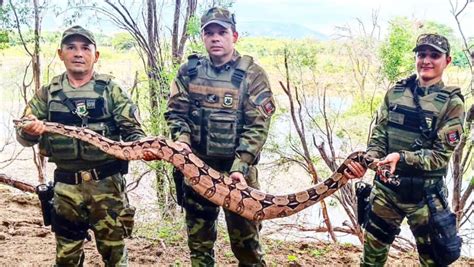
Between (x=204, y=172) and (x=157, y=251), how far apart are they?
2.40 m

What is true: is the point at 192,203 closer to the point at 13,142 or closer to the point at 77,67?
the point at 77,67

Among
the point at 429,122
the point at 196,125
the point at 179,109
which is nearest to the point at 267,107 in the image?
the point at 196,125

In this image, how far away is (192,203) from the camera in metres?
4.19

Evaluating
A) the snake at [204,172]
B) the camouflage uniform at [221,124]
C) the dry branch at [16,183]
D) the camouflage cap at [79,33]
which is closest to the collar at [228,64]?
the camouflage uniform at [221,124]

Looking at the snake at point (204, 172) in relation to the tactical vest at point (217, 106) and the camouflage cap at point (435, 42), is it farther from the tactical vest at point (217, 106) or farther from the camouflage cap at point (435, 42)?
the camouflage cap at point (435, 42)

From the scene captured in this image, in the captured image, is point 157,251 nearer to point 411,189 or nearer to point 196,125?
point 196,125

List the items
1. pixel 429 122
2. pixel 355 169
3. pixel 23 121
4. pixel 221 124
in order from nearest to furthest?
pixel 23 121
pixel 355 169
pixel 429 122
pixel 221 124

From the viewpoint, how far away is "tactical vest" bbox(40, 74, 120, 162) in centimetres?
398

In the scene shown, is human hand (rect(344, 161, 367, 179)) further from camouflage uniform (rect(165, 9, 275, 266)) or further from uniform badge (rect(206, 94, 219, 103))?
uniform badge (rect(206, 94, 219, 103))

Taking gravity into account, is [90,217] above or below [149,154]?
below

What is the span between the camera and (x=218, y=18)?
158 inches

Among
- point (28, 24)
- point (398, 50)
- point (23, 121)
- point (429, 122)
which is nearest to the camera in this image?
point (23, 121)

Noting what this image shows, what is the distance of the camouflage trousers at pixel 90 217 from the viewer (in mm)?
4020

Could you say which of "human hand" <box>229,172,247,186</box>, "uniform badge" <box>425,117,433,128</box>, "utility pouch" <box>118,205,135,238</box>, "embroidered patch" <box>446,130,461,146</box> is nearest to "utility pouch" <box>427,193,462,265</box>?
"embroidered patch" <box>446,130,461,146</box>
